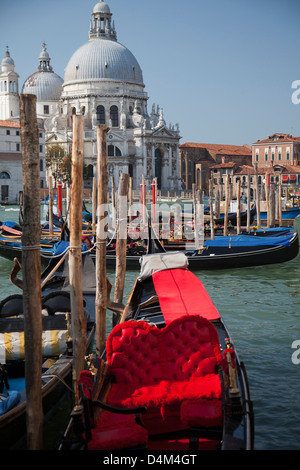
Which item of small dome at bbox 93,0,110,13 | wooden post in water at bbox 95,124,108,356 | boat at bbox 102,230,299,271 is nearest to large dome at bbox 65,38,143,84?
small dome at bbox 93,0,110,13

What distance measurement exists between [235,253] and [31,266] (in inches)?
339

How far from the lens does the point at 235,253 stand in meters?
12.0

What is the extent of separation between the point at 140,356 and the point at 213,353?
1.74ft

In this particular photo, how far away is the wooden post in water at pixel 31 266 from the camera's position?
143 inches

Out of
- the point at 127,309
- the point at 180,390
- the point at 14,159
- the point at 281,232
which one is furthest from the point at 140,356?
the point at 14,159

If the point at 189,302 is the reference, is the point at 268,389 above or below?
below

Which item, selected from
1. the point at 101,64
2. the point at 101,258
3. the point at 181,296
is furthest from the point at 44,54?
the point at 181,296

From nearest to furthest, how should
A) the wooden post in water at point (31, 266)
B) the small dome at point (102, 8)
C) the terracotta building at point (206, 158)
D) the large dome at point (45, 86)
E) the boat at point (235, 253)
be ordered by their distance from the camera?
1. the wooden post in water at point (31, 266)
2. the boat at point (235, 253)
3. the small dome at point (102, 8)
4. the large dome at point (45, 86)
5. the terracotta building at point (206, 158)

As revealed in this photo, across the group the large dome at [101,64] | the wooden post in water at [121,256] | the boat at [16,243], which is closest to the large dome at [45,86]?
the large dome at [101,64]

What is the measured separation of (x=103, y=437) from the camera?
11.2ft

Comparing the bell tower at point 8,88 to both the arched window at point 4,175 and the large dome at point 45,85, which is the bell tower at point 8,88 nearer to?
the large dome at point 45,85

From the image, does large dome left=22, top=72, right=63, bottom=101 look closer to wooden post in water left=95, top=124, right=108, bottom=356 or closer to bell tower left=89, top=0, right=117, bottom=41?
bell tower left=89, top=0, right=117, bottom=41

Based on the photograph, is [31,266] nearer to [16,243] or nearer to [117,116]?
[16,243]

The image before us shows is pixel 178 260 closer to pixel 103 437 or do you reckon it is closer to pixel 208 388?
pixel 208 388
